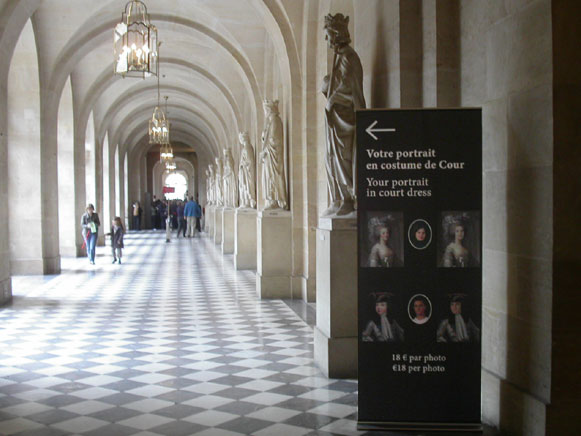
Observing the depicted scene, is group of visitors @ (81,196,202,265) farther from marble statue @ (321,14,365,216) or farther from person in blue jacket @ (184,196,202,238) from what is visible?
marble statue @ (321,14,365,216)

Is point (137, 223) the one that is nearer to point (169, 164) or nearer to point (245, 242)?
point (169, 164)

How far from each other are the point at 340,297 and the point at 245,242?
997 cm

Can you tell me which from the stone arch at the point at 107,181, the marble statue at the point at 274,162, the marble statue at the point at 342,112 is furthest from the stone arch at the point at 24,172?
the stone arch at the point at 107,181

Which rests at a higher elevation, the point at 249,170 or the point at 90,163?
the point at 90,163

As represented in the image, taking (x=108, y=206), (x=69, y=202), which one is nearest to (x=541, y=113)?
(x=69, y=202)

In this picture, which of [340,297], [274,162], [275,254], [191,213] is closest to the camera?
[340,297]

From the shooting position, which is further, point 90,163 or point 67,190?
point 90,163

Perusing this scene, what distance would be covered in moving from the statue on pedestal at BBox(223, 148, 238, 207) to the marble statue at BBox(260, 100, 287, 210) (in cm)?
908

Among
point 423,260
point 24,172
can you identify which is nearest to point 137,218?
point 24,172

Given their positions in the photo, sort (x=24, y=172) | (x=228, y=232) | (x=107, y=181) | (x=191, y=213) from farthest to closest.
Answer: (x=191, y=213)
(x=107, y=181)
(x=228, y=232)
(x=24, y=172)

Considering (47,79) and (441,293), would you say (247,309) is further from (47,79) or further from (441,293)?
(47,79)

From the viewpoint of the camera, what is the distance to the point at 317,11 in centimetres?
1060

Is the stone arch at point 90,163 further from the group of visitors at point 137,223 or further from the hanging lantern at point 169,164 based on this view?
the hanging lantern at point 169,164

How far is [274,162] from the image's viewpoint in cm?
1201
